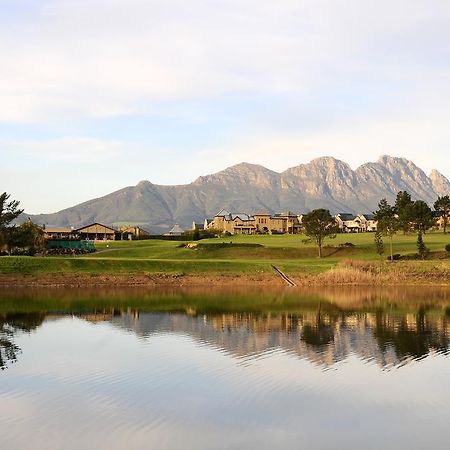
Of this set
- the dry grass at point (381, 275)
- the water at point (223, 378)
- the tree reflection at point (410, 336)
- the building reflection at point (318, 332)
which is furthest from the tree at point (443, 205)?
the tree reflection at point (410, 336)

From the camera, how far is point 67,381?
119ft

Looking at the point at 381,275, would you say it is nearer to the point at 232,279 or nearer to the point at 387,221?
the point at 232,279

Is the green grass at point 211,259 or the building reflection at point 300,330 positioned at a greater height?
the green grass at point 211,259

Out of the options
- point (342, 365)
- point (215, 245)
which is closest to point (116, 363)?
point (342, 365)

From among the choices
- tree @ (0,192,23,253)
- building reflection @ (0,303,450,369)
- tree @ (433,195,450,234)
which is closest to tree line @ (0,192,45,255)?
tree @ (0,192,23,253)

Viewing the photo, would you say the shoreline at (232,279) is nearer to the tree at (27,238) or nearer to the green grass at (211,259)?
the green grass at (211,259)

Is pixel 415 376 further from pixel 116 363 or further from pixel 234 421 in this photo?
pixel 116 363

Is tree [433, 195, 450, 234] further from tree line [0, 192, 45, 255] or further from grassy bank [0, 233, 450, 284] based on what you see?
tree line [0, 192, 45, 255]

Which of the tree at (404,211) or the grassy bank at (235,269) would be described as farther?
the tree at (404,211)

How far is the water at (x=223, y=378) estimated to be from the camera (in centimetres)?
2664

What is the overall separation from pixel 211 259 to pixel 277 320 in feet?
184

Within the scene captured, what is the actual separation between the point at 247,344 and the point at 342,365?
31.0 feet

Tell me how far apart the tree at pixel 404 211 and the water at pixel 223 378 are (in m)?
64.4

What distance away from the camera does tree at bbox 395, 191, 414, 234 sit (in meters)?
132
